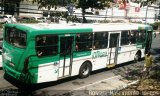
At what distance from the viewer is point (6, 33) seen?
1352cm

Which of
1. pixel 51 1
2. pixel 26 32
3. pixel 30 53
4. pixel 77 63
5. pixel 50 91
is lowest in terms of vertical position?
pixel 50 91

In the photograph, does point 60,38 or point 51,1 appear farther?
point 51,1

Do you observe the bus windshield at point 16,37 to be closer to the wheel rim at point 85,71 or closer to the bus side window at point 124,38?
the wheel rim at point 85,71

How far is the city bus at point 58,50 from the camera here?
39.3ft

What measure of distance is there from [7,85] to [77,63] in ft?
12.6

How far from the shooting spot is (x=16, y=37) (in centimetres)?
1258

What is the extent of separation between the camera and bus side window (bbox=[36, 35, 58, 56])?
477 inches

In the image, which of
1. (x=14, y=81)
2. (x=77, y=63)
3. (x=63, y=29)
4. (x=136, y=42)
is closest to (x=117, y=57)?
Answer: (x=136, y=42)

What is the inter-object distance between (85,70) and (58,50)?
9.05 ft

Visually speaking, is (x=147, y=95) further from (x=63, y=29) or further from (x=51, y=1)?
(x=51, y=1)

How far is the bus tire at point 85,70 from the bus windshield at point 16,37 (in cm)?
404

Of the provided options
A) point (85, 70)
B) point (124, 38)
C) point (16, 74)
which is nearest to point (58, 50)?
point (16, 74)

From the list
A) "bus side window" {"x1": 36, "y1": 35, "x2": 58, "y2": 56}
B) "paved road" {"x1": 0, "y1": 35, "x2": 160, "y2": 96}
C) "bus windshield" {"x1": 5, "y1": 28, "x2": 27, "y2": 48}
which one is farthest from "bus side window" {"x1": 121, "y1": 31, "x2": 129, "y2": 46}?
"bus windshield" {"x1": 5, "y1": 28, "x2": 27, "y2": 48}

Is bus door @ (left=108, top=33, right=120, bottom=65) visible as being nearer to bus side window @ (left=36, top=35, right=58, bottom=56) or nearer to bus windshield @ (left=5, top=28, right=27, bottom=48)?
bus side window @ (left=36, top=35, right=58, bottom=56)
